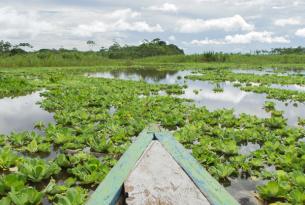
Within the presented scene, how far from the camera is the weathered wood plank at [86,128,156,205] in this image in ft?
8.00

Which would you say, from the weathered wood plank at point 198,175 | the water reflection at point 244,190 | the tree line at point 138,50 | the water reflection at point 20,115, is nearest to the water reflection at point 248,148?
the water reflection at point 244,190

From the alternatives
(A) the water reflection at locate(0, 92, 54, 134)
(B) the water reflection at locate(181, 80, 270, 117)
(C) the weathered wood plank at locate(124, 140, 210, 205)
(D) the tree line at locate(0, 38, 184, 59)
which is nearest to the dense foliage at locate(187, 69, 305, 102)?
(B) the water reflection at locate(181, 80, 270, 117)

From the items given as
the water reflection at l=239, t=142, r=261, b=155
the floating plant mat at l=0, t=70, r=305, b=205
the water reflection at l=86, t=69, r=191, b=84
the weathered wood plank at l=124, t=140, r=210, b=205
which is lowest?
the water reflection at l=239, t=142, r=261, b=155

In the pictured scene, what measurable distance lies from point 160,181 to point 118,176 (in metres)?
0.34

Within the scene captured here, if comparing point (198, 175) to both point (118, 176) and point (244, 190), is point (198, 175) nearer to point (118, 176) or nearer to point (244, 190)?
point (118, 176)

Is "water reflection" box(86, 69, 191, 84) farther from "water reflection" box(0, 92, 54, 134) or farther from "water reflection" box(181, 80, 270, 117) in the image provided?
"water reflection" box(0, 92, 54, 134)

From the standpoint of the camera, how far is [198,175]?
2.74 m

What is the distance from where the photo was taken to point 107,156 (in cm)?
544

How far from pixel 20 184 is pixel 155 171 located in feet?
6.90

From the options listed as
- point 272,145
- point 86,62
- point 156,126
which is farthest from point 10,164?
point 86,62

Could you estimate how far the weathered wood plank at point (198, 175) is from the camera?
2508mm

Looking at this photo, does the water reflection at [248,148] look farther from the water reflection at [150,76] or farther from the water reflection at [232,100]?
the water reflection at [150,76]

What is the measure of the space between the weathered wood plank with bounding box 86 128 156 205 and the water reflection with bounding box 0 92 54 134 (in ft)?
18.0

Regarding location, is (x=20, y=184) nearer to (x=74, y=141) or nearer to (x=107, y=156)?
(x=107, y=156)
